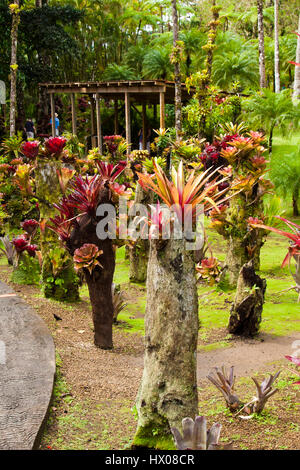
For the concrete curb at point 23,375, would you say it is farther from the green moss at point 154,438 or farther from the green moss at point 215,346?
the green moss at point 215,346

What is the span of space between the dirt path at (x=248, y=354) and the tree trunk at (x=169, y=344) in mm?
1164

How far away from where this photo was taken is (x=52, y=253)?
5113 millimetres

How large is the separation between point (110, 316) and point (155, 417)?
1761 mm

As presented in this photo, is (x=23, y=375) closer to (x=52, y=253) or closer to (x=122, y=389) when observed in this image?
(x=122, y=389)

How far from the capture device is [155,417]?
2320 millimetres

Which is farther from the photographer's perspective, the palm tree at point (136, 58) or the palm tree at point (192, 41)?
the palm tree at point (136, 58)

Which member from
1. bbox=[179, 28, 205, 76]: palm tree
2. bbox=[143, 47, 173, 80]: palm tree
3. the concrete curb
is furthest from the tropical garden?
bbox=[179, 28, 205, 76]: palm tree

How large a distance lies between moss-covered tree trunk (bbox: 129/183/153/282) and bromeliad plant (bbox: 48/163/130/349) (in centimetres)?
234

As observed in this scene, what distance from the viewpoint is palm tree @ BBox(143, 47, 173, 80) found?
22031 mm

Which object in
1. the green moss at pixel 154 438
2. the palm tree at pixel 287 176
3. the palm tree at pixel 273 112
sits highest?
the palm tree at pixel 273 112

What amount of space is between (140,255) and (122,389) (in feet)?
10.7

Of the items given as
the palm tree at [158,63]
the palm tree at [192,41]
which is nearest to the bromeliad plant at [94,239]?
the palm tree at [158,63]

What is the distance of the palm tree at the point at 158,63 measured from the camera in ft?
72.3

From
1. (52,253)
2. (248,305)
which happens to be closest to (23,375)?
(248,305)
